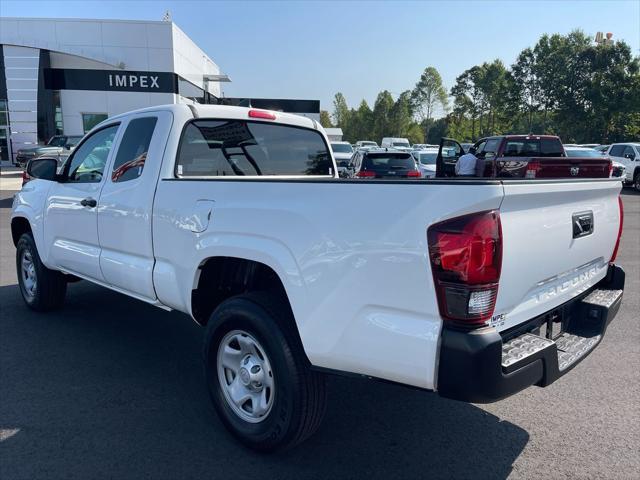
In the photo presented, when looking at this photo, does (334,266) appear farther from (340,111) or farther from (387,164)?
(340,111)

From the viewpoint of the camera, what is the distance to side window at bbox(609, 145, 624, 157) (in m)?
22.0

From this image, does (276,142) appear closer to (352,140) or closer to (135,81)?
(135,81)

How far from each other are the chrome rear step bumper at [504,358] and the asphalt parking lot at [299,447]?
0.64 m

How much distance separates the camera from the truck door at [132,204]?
11.8ft

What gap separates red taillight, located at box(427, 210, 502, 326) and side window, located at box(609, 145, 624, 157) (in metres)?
23.4

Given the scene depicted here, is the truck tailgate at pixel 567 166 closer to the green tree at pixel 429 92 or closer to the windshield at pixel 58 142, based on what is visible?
the windshield at pixel 58 142

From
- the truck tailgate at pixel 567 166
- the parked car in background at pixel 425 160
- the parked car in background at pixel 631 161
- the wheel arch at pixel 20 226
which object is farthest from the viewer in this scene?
the parked car in background at pixel 631 161

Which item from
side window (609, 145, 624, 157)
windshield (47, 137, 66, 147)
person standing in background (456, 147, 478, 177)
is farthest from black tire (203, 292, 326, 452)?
windshield (47, 137, 66, 147)

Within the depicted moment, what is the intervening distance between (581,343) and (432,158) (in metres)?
18.8

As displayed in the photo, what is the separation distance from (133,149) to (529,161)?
35.6ft

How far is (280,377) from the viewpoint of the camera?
8.75ft

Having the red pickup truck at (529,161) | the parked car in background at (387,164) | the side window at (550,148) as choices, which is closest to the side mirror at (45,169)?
the red pickup truck at (529,161)

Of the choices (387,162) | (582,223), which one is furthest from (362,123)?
(582,223)

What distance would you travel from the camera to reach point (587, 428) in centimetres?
322
